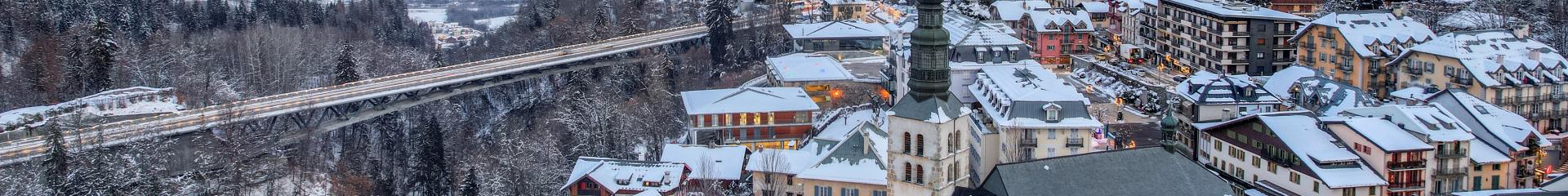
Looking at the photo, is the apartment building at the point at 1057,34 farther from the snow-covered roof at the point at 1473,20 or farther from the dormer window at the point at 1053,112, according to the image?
→ the dormer window at the point at 1053,112

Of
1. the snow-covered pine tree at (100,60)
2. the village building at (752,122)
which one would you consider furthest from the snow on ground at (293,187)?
the snow-covered pine tree at (100,60)

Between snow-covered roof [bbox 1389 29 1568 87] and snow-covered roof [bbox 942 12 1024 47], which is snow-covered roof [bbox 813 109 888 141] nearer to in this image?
snow-covered roof [bbox 942 12 1024 47]

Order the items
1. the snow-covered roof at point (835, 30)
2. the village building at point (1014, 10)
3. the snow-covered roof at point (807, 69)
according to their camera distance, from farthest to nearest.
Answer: the village building at point (1014, 10) < the snow-covered roof at point (835, 30) < the snow-covered roof at point (807, 69)

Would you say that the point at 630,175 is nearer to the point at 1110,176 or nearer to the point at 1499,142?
the point at 1110,176

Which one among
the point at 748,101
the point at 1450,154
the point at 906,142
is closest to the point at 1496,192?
the point at 1450,154

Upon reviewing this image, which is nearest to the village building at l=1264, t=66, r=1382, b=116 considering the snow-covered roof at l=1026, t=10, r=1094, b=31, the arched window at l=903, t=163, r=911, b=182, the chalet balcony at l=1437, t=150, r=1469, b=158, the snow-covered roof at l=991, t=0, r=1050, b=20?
the chalet balcony at l=1437, t=150, r=1469, b=158

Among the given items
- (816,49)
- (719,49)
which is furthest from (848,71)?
(719,49)
